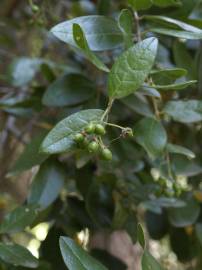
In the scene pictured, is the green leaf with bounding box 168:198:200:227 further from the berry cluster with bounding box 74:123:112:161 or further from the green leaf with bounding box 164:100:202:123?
the berry cluster with bounding box 74:123:112:161

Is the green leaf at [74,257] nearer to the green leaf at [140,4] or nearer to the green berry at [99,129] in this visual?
the green berry at [99,129]

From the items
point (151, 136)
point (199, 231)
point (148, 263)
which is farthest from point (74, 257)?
point (199, 231)

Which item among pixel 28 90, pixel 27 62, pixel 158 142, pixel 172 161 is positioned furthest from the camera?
pixel 28 90

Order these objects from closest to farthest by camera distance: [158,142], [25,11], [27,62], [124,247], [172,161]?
[158,142] < [172,161] < [27,62] < [124,247] < [25,11]

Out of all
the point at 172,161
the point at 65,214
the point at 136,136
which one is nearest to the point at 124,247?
the point at 65,214

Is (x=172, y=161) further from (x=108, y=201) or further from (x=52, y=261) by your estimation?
(x=52, y=261)

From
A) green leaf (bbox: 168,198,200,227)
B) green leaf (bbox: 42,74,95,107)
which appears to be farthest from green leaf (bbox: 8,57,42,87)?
green leaf (bbox: 168,198,200,227)

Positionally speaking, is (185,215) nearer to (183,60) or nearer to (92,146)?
(183,60)
